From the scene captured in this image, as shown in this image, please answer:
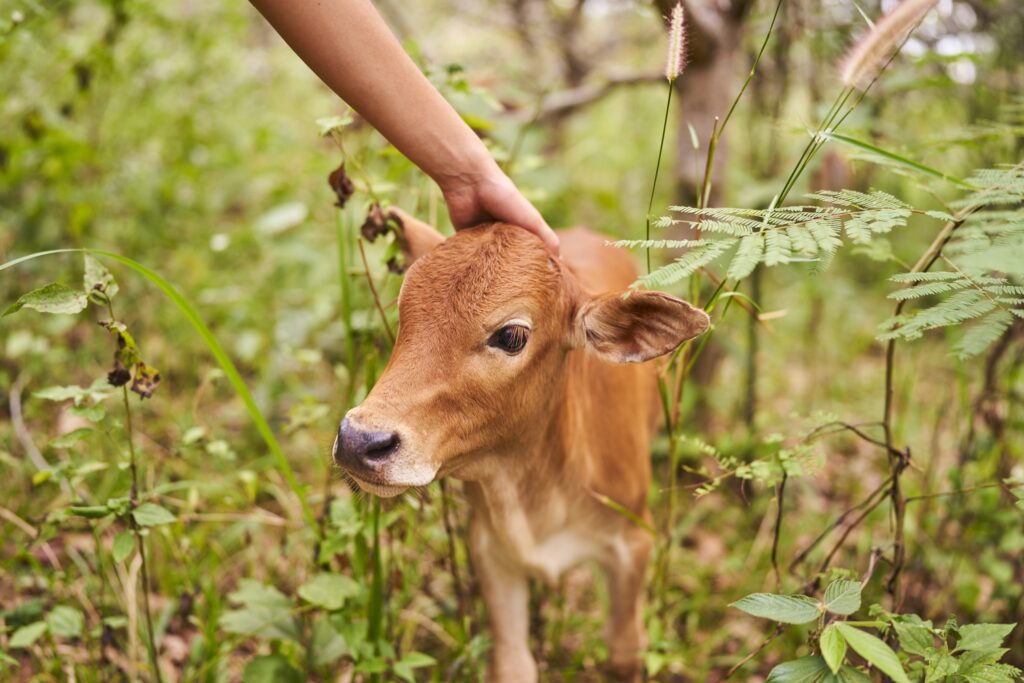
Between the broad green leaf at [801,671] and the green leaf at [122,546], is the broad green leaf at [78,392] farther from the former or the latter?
the broad green leaf at [801,671]

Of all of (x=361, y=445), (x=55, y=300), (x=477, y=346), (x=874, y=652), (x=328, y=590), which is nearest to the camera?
(x=874, y=652)

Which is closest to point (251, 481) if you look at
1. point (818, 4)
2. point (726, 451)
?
point (726, 451)

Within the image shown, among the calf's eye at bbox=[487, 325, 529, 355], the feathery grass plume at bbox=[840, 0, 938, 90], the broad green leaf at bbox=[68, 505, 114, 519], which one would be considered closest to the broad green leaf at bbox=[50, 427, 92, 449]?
the broad green leaf at bbox=[68, 505, 114, 519]

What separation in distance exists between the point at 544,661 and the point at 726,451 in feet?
5.27

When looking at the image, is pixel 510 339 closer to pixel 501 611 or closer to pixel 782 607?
pixel 782 607

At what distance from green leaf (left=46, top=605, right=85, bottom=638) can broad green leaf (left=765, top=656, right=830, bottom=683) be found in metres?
2.09

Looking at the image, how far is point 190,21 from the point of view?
19.3 ft

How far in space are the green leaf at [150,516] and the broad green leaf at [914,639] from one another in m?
1.82

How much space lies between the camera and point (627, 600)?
113 inches

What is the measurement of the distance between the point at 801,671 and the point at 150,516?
166cm

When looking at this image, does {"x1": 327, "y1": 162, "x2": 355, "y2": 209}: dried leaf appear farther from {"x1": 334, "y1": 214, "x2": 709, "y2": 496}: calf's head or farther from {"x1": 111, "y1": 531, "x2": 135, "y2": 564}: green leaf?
{"x1": 111, "y1": 531, "x2": 135, "y2": 564}: green leaf

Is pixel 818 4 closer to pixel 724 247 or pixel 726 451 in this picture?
pixel 726 451

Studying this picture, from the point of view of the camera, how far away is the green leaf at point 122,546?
2070 mm

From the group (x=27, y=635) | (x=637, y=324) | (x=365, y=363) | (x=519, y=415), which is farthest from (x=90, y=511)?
(x=637, y=324)
